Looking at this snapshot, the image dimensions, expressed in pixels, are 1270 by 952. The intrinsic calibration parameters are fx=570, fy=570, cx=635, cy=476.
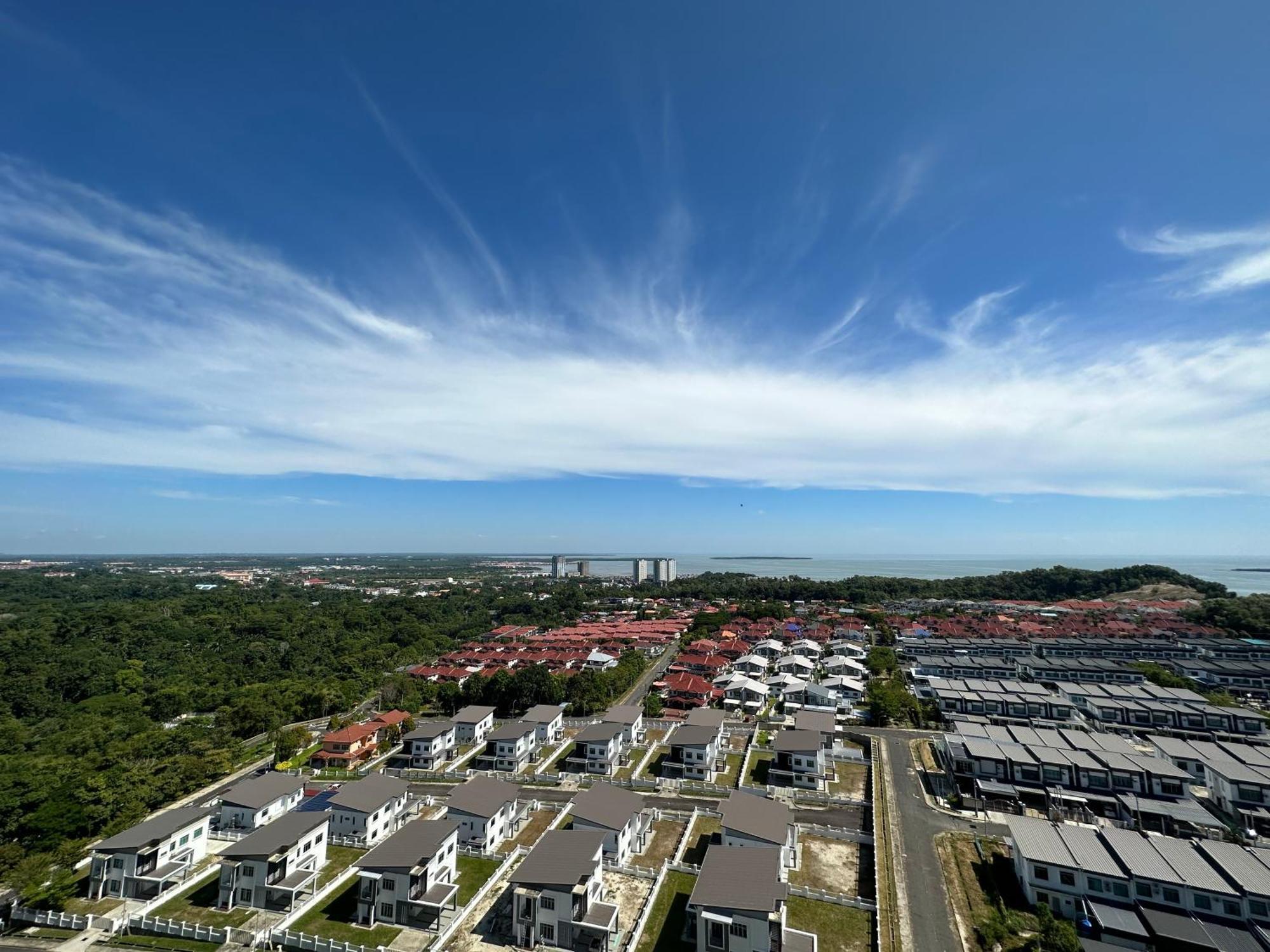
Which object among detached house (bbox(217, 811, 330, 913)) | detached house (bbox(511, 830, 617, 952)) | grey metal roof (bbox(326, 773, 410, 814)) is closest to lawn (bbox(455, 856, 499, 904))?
detached house (bbox(511, 830, 617, 952))

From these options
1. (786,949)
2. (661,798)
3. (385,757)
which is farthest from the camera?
(385,757)

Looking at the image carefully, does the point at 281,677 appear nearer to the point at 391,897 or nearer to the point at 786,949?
the point at 391,897

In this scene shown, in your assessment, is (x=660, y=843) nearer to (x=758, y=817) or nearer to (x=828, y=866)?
(x=758, y=817)

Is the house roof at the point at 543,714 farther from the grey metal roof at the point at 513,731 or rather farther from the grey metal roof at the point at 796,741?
the grey metal roof at the point at 796,741

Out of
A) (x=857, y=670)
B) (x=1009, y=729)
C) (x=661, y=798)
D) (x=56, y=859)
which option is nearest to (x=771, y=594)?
(x=857, y=670)

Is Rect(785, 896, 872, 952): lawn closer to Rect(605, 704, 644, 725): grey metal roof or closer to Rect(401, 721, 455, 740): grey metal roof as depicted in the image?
Rect(605, 704, 644, 725): grey metal roof

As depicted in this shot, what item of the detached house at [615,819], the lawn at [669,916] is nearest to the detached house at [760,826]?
the lawn at [669,916]
